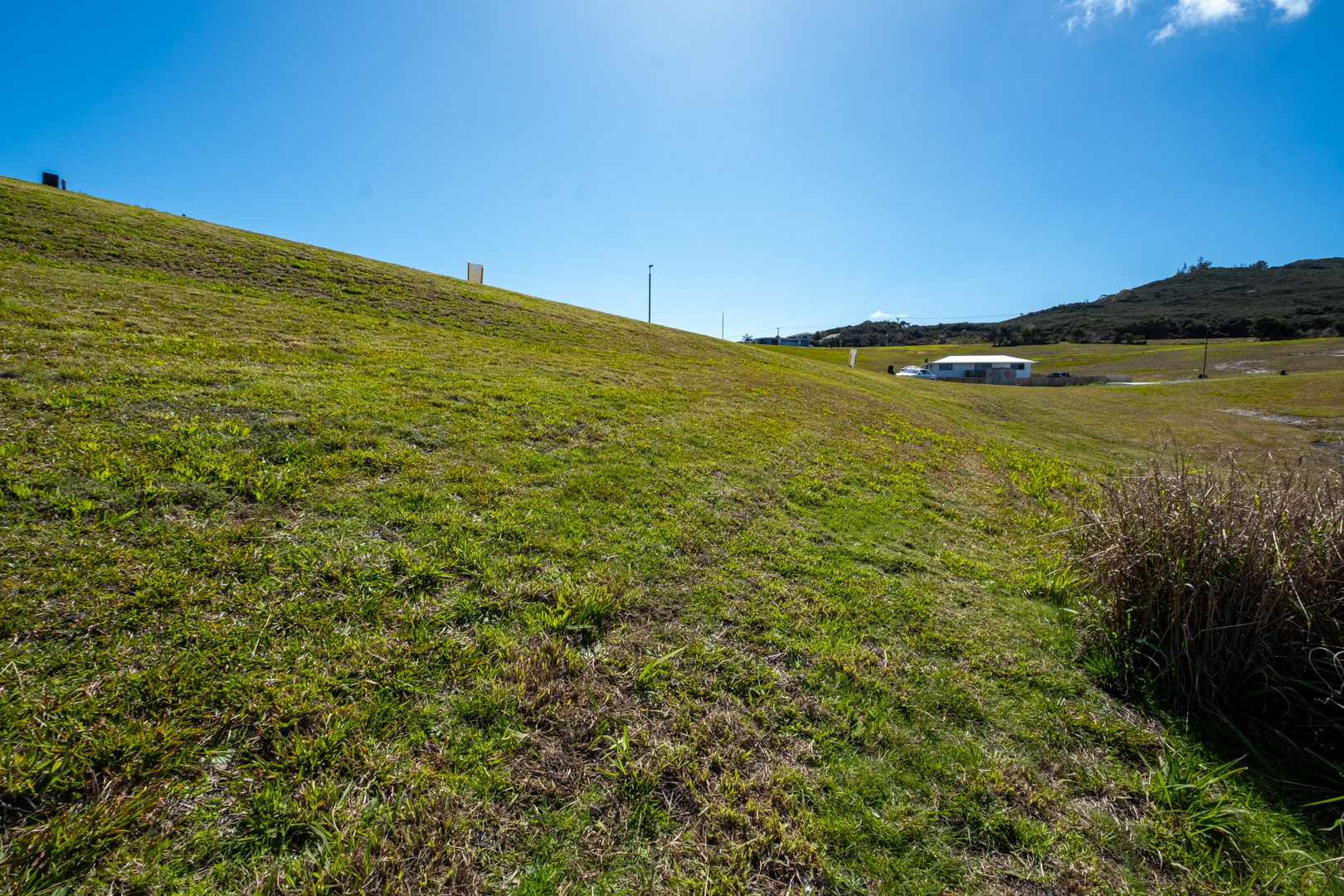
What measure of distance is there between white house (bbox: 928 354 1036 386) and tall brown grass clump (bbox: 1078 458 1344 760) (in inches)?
2432

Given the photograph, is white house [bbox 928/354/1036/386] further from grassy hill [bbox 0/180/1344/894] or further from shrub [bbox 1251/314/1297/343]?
grassy hill [bbox 0/180/1344/894]

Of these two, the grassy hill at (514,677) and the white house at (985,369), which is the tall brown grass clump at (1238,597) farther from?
the white house at (985,369)

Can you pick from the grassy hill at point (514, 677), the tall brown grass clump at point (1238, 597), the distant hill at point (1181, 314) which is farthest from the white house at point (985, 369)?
the tall brown grass clump at point (1238, 597)

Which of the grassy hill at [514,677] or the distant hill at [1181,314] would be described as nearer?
the grassy hill at [514,677]

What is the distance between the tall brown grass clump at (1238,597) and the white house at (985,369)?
203 ft

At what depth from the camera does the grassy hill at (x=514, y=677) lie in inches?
89.0

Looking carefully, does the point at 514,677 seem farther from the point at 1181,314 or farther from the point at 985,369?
the point at 1181,314

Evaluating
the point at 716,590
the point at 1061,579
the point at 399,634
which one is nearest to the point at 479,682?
the point at 399,634

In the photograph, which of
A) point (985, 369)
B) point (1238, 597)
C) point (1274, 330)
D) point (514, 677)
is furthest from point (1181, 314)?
point (514, 677)

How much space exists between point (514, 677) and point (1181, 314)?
184836mm

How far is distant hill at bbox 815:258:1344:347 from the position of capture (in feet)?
338

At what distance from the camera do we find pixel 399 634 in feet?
11.1

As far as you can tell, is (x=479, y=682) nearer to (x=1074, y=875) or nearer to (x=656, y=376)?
(x=1074, y=875)

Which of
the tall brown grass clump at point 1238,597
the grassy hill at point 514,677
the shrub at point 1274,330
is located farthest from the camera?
the shrub at point 1274,330
